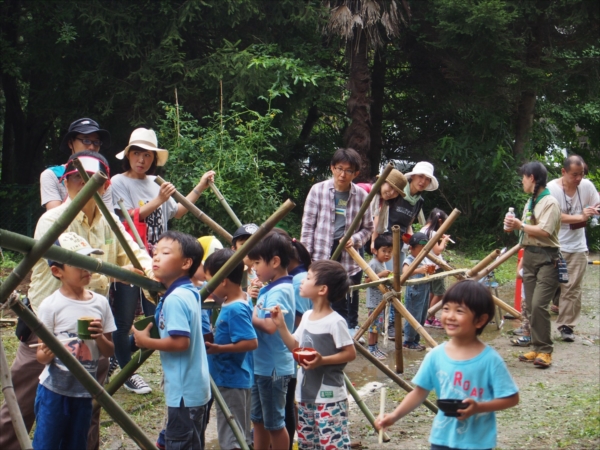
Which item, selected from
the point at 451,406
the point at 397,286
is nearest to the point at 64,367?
the point at 451,406

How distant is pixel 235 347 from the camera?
4.14 meters

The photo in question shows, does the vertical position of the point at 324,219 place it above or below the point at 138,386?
above

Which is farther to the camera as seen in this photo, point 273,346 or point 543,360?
point 543,360

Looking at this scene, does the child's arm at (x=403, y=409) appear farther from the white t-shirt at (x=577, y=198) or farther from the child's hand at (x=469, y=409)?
the white t-shirt at (x=577, y=198)

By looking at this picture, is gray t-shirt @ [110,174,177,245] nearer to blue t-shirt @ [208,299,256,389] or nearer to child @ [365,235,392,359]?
blue t-shirt @ [208,299,256,389]

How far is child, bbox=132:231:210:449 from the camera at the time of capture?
3631 millimetres

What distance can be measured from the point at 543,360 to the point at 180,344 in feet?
16.5

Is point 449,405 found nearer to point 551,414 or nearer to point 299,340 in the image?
point 299,340

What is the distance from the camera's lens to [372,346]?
787 centimetres

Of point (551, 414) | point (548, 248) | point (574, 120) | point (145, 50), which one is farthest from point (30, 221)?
point (574, 120)

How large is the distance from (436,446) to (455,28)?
11.4 metres

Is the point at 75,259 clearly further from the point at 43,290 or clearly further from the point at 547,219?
the point at 547,219

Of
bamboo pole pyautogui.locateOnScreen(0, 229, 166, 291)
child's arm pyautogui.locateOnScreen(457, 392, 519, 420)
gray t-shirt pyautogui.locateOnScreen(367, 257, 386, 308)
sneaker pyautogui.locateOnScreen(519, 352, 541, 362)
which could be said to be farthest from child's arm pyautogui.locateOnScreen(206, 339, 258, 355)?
sneaker pyautogui.locateOnScreen(519, 352, 541, 362)

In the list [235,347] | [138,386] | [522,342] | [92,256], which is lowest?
[522,342]
